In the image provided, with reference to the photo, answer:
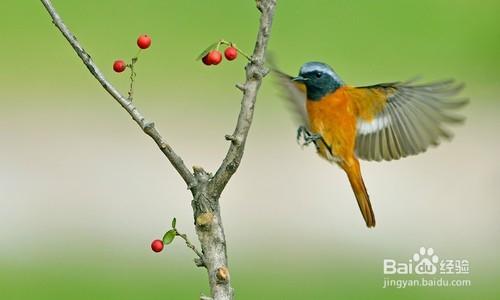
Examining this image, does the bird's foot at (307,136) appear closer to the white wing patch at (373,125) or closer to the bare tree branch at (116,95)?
the white wing patch at (373,125)

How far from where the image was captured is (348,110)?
3.25 metres

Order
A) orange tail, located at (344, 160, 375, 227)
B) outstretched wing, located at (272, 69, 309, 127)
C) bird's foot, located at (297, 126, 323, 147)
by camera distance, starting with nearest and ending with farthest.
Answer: bird's foot, located at (297, 126, 323, 147) → orange tail, located at (344, 160, 375, 227) → outstretched wing, located at (272, 69, 309, 127)

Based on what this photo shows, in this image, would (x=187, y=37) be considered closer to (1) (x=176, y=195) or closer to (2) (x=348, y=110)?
(1) (x=176, y=195)

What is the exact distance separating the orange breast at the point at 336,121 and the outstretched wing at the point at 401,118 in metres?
0.04

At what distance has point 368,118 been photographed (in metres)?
3.34

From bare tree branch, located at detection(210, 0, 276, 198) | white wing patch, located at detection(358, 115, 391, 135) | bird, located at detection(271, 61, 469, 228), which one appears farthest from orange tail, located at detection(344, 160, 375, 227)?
bare tree branch, located at detection(210, 0, 276, 198)

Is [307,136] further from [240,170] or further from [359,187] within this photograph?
[240,170]

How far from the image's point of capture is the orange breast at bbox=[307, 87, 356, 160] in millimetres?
3203

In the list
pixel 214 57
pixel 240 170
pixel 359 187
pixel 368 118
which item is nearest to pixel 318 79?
pixel 368 118

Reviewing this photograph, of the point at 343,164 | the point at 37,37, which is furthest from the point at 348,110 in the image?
the point at 37,37

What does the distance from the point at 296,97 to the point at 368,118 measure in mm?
285

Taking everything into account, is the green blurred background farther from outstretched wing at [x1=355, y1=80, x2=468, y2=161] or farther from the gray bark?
the gray bark

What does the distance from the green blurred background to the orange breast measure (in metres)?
1.83

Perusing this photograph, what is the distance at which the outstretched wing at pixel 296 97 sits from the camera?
3414mm
